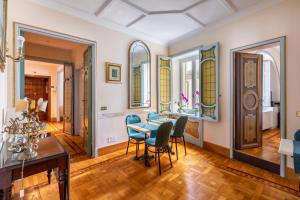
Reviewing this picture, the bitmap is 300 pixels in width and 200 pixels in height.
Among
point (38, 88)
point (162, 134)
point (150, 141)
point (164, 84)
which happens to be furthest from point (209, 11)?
point (38, 88)

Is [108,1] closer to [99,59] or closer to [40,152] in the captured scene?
[99,59]

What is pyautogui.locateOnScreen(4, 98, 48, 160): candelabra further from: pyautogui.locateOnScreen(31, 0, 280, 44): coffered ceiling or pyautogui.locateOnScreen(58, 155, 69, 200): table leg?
pyautogui.locateOnScreen(31, 0, 280, 44): coffered ceiling

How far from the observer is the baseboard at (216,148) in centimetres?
320

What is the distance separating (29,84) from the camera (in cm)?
734

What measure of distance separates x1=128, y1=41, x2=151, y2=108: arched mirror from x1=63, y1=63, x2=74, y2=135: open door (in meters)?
2.32

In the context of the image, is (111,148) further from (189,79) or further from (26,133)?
(189,79)

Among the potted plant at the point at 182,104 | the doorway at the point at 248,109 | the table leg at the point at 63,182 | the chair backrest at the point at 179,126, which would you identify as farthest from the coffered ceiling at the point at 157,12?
the table leg at the point at 63,182

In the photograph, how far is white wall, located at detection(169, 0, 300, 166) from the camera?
2.27 m

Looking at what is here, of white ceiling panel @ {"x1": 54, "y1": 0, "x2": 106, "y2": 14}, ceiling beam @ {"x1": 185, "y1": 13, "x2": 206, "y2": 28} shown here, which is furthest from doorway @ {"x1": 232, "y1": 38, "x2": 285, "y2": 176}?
white ceiling panel @ {"x1": 54, "y1": 0, "x2": 106, "y2": 14}

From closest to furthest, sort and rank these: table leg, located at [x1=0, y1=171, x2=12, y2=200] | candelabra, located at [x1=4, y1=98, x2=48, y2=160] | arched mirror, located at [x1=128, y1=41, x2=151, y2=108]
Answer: table leg, located at [x1=0, y1=171, x2=12, y2=200] < candelabra, located at [x1=4, y1=98, x2=48, y2=160] < arched mirror, located at [x1=128, y1=41, x2=151, y2=108]

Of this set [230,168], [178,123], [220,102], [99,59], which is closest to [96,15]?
[99,59]

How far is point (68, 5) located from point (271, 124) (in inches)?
250

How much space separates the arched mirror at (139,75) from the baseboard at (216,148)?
67.5 inches

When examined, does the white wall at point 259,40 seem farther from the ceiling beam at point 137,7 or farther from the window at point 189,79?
the ceiling beam at point 137,7
